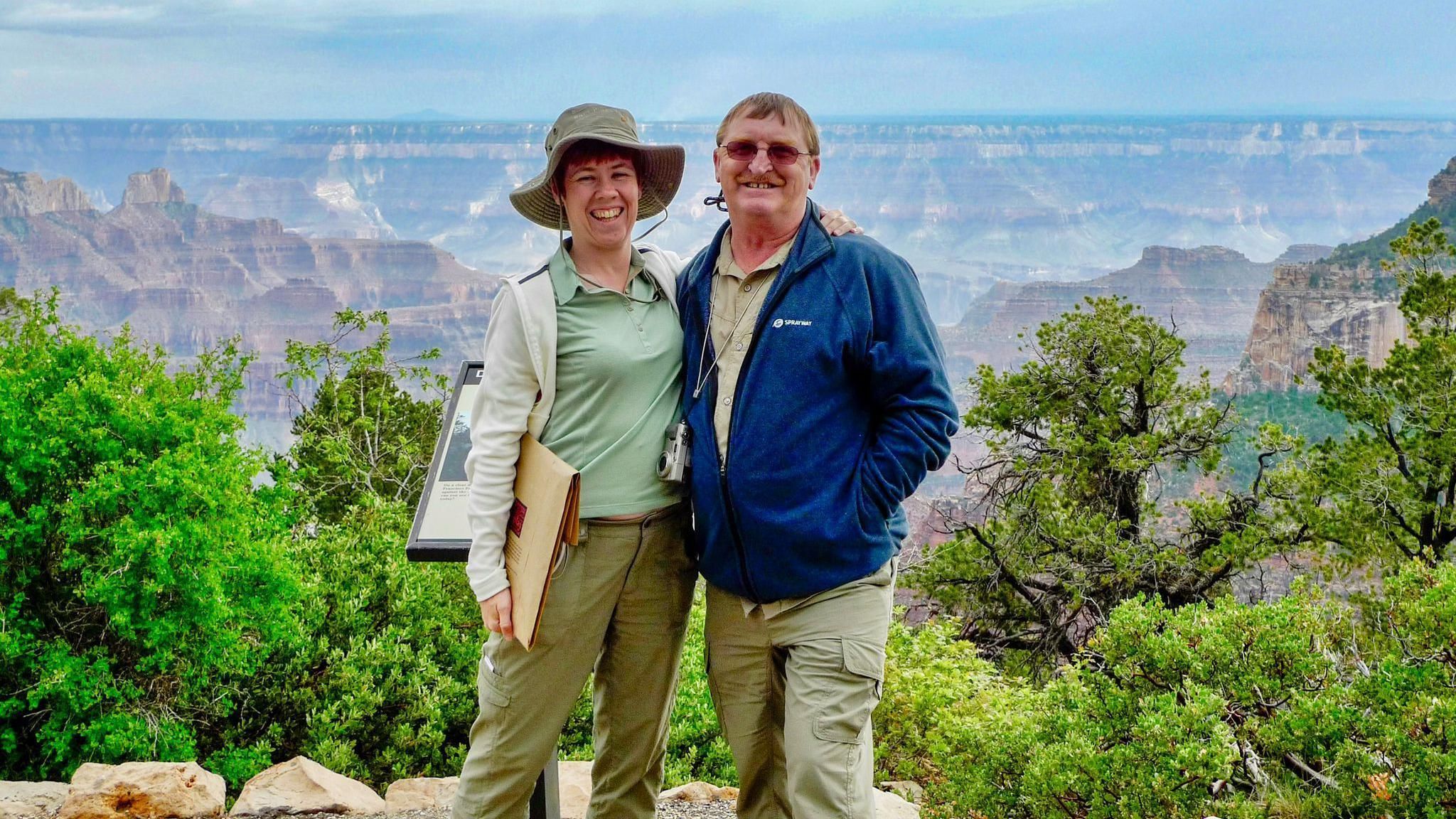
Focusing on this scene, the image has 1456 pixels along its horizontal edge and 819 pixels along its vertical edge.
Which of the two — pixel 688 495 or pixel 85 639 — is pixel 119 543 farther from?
pixel 688 495

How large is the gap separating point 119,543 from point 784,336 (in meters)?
6.54

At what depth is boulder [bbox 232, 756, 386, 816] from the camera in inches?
195

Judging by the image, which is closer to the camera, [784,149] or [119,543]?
[784,149]

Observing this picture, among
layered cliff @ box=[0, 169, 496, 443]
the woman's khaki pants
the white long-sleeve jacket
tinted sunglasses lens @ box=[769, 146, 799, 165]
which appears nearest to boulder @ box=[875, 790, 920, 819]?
the woman's khaki pants

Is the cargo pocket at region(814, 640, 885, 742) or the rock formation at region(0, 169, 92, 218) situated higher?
the rock formation at region(0, 169, 92, 218)

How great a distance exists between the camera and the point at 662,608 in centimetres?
317

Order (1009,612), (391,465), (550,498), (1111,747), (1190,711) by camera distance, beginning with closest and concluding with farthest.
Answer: (550,498) < (1190,711) < (1111,747) < (1009,612) < (391,465)

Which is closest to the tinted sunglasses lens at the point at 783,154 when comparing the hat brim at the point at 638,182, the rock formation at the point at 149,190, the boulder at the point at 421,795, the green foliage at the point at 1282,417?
the hat brim at the point at 638,182

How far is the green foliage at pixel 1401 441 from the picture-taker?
44.5 feet

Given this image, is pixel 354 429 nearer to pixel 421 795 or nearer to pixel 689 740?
pixel 689 740

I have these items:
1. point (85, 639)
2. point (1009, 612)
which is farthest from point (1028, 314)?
point (85, 639)

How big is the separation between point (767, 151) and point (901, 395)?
2.34 feet

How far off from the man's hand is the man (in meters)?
0.52

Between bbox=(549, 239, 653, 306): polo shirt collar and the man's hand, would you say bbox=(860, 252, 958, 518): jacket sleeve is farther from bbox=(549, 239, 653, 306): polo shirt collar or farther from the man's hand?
the man's hand
